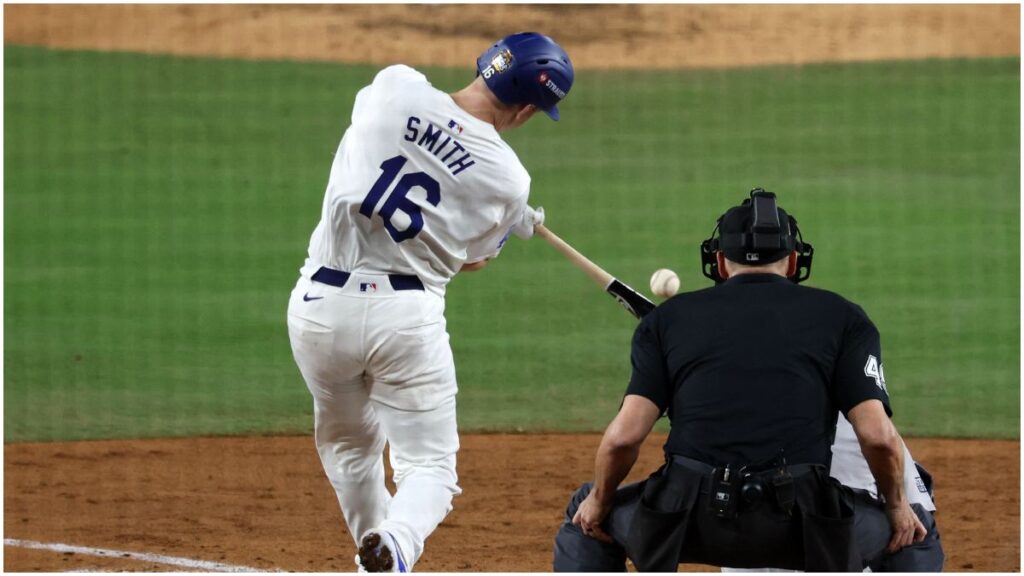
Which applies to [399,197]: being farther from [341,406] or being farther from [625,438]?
[625,438]

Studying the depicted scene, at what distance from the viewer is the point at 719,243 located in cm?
322

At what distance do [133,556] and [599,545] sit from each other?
2.35 metres

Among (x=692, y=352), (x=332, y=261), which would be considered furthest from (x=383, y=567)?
(x=692, y=352)

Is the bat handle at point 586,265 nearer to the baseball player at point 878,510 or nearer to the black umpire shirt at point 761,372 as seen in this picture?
the baseball player at point 878,510

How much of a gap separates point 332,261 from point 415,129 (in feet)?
Answer: 1.40

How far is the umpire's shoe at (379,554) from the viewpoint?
3625mm

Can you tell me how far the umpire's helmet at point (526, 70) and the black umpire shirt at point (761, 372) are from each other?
1.07 meters

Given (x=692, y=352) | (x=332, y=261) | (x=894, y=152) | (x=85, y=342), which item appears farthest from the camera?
(x=894, y=152)

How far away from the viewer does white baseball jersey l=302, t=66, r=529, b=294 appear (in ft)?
12.6

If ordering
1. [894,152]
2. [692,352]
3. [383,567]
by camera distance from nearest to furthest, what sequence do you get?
[692,352] → [383,567] → [894,152]

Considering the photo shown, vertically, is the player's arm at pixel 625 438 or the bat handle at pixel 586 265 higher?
the bat handle at pixel 586 265

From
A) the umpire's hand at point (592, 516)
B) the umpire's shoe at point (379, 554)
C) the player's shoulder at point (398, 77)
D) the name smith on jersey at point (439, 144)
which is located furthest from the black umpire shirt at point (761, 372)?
the player's shoulder at point (398, 77)

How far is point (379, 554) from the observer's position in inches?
143

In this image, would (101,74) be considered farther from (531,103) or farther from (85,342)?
(531,103)
